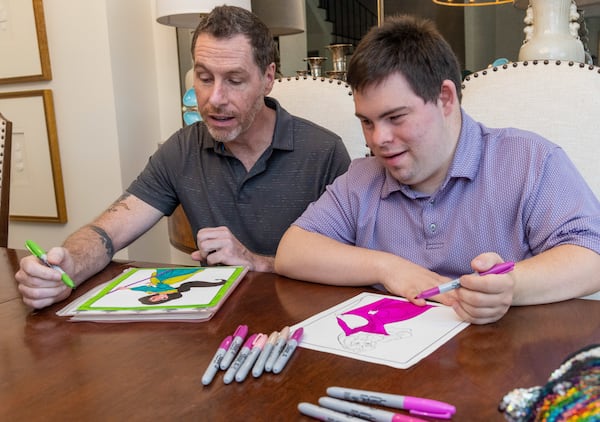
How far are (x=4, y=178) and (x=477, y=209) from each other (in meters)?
1.44

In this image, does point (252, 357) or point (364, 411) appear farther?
point (252, 357)

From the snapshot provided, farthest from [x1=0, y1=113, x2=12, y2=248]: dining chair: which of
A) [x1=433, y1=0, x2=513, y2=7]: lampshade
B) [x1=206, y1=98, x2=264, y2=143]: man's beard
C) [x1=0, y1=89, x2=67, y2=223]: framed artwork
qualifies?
[x1=433, y1=0, x2=513, y2=7]: lampshade

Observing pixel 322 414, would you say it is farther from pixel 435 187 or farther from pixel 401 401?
pixel 435 187

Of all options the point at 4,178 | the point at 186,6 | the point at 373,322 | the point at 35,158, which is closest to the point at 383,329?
the point at 373,322

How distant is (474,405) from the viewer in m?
0.61

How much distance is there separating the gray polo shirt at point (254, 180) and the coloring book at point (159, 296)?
1.44 ft

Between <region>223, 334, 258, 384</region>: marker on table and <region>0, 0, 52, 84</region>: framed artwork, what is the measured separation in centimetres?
245

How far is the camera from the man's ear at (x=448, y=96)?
3.67ft

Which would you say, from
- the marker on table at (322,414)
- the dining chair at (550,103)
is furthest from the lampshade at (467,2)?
the marker on table at (322,414)

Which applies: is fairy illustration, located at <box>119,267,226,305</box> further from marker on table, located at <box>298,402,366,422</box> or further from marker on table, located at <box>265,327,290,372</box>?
marker on table, located at <box>298,402,366,422</box>

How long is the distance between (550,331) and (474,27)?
1.99 meters

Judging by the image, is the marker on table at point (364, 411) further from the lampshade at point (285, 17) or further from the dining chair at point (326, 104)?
the lampshade at point (285, 17)

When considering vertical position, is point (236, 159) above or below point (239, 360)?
above

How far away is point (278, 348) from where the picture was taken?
0.76 m
